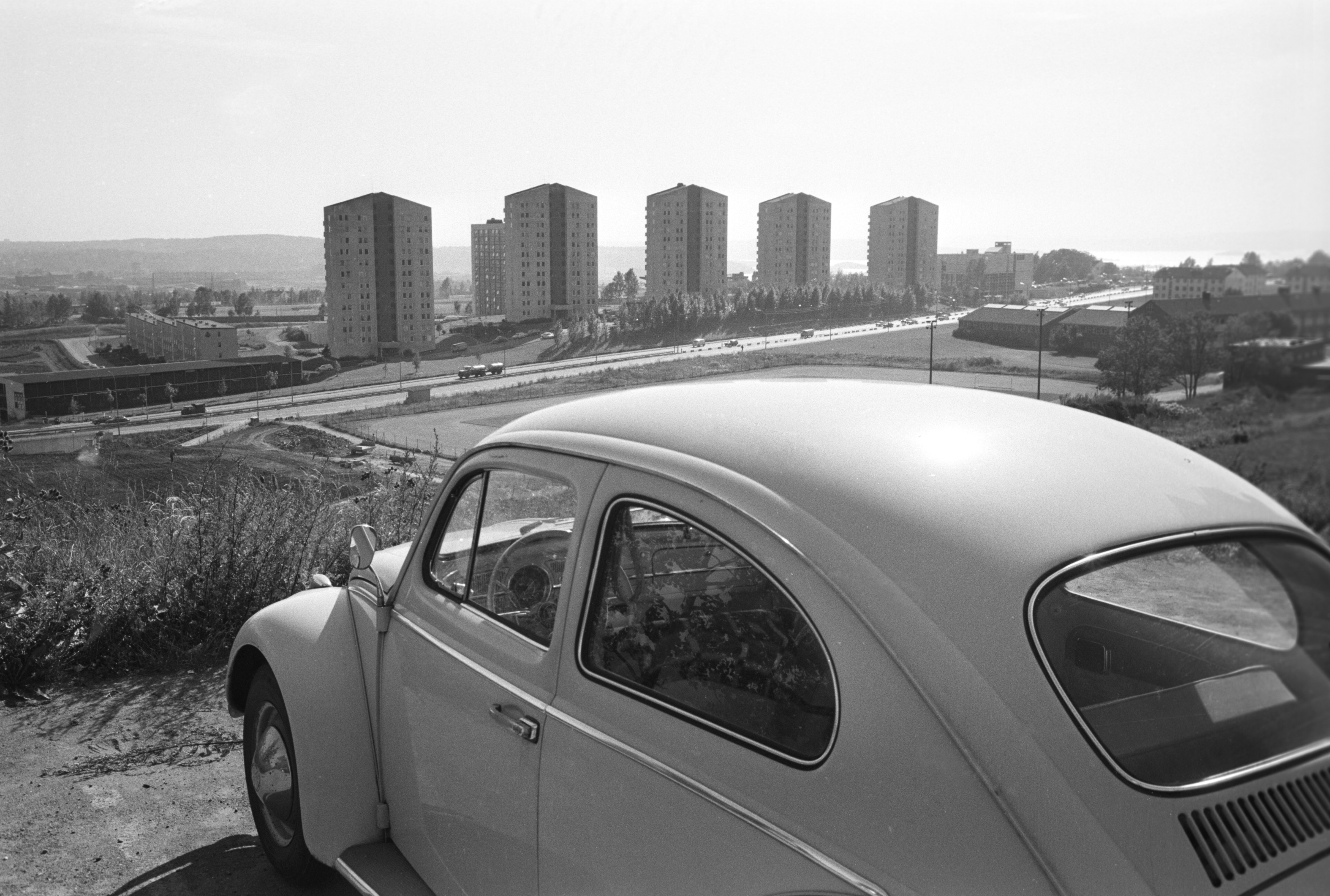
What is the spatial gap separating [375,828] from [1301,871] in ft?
7.93

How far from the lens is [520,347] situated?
12703mm

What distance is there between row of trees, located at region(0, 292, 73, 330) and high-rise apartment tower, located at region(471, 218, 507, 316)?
18.1 ft

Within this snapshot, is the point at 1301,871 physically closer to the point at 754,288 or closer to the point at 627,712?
the point at 627,712

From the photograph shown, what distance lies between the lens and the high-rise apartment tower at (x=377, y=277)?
11891mm

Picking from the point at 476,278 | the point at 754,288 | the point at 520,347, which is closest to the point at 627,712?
the point at 754,288

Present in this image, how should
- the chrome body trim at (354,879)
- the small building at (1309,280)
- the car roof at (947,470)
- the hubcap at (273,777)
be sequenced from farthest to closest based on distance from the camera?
the hubcap at (273,777), the chrome body trim at (354,879), the car roof at (947,470), the small building at (1309,280)

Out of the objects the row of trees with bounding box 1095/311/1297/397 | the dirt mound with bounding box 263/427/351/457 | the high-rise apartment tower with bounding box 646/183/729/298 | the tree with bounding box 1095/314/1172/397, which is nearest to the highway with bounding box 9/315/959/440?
the dirt mound with bounding box 263/427/351/457

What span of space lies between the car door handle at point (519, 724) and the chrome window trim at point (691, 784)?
34 mm

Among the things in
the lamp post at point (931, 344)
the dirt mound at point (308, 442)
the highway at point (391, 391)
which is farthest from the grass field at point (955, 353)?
the dirt mound at point (308, 442)

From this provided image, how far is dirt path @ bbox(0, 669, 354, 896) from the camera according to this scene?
3580 millimetres

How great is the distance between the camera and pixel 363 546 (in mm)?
3264

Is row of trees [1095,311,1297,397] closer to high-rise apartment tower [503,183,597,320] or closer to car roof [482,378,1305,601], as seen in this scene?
car roof [482,378,1305,601]

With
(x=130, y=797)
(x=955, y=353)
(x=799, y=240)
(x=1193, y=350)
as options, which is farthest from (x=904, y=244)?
(x=130, y=797)

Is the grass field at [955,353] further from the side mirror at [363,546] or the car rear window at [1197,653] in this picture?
the side mirror at [363,546]
